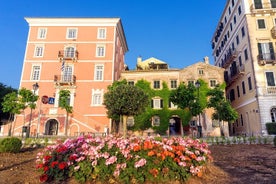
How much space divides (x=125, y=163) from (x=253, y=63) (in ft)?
81.2

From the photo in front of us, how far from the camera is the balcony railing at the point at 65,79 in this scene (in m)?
27.4

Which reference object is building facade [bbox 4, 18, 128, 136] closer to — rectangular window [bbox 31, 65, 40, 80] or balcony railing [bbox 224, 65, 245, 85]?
rectangular window [bbox 31, 65, 40, 80]

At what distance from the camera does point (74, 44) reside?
2978 centimetres

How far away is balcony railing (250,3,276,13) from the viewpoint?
25.0 m

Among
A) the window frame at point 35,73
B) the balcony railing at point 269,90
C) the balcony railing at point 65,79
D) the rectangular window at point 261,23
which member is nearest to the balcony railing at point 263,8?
the rectangular window at point 261,23

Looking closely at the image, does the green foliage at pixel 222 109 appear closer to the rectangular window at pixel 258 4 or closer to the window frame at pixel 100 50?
the rectangular window at pixel 258 4

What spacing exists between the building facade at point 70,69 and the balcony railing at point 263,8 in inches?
788

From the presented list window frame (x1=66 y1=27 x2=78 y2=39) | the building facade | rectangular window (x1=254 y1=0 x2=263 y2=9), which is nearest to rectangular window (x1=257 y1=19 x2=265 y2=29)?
rectangular window (x1=254 y1=0 x2=263 y2=9)

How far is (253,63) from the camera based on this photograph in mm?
23875

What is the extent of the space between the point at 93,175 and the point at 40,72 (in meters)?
27.3

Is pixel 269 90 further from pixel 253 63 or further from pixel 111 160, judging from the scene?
pixel 111 160

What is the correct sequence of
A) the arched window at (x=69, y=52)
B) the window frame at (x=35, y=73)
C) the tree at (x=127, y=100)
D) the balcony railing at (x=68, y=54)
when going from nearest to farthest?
the tree at (x=127, y=100) < the window frame at (x=35, y=73) < the balcony railing at (x=68, y=54) < the arched window at (x=69, y=52)

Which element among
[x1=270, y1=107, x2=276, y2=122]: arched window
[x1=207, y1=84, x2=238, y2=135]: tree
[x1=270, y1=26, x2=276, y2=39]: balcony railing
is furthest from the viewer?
[x1=270, y1=26, x2=276, y2=39]: balcony railing

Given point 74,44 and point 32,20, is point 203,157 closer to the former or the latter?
point 74,44
